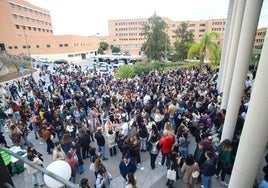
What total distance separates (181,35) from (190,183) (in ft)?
124

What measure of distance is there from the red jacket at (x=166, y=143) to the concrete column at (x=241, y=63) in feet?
9.48

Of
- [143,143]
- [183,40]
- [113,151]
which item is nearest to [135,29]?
[183,40]

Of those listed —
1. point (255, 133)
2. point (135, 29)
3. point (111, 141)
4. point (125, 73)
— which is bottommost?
point (125, 73)

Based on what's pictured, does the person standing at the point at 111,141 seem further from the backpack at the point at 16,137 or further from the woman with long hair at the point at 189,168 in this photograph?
the backpack at the point at 16,137

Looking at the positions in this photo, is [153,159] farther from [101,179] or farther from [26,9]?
[26,9]

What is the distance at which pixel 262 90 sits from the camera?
168 inches

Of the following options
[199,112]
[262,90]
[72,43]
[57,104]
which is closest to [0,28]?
[72,43]

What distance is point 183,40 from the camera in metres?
39.2

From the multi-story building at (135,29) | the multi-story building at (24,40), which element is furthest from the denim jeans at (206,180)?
the multi-story building at (135,29)

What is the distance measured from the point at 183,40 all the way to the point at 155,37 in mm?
5963

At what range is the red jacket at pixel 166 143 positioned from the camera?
22.4ft

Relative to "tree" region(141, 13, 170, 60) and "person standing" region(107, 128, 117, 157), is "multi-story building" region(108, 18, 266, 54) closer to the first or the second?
"tree" region(141, 13, 170, 60)

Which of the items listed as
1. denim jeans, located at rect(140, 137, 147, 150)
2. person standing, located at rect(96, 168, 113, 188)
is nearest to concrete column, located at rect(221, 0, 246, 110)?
denim jeans, located at rect(140, 137, 147, 150)

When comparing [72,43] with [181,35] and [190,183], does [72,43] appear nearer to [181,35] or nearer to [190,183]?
[181,35]
